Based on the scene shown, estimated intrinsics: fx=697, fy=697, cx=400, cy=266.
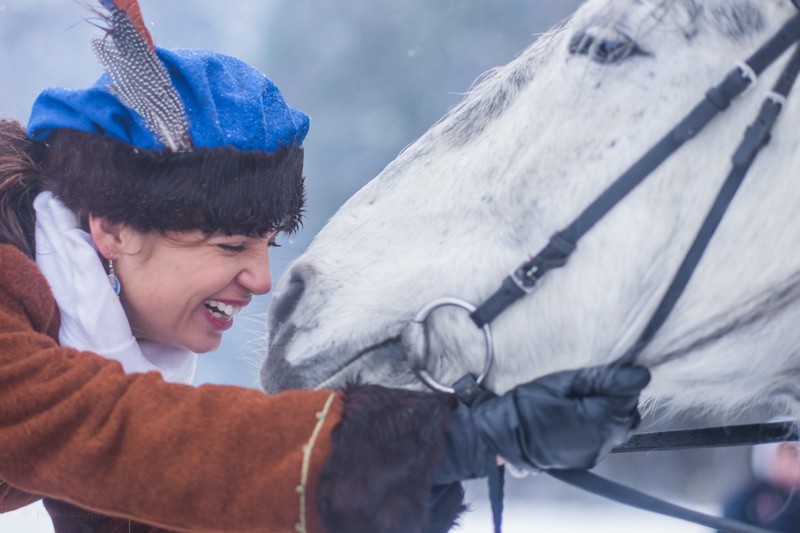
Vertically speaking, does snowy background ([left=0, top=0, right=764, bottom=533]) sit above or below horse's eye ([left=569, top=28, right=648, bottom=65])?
above

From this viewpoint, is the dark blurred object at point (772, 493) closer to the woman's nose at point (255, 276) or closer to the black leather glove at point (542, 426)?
the black leather glove at point (542, 426)

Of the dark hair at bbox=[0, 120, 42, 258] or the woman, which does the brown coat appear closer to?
the woman

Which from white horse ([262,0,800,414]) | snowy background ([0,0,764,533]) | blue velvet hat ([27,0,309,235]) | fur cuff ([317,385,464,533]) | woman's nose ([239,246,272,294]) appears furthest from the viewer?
snowy background ([0,0,764,533])

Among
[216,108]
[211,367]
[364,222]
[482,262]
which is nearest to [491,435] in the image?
[482,262]

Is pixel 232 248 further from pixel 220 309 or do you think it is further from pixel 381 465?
pixel 381 465

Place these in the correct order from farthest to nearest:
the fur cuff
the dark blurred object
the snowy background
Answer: the snowy background < the dark blurred object < the fur cuff

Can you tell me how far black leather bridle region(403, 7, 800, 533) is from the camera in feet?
2.54

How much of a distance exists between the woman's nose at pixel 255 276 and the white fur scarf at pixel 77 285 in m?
0.18

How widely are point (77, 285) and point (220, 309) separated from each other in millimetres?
237

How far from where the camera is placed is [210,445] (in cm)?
72

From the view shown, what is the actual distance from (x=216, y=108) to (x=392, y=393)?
0.49 meters

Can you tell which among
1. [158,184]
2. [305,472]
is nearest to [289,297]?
[158,184]

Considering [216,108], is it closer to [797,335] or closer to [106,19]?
[106,19]

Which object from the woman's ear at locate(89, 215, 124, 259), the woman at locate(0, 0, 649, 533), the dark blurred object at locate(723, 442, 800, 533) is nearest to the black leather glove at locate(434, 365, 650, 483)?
the woman at locate(0, 0, 649, 533)
